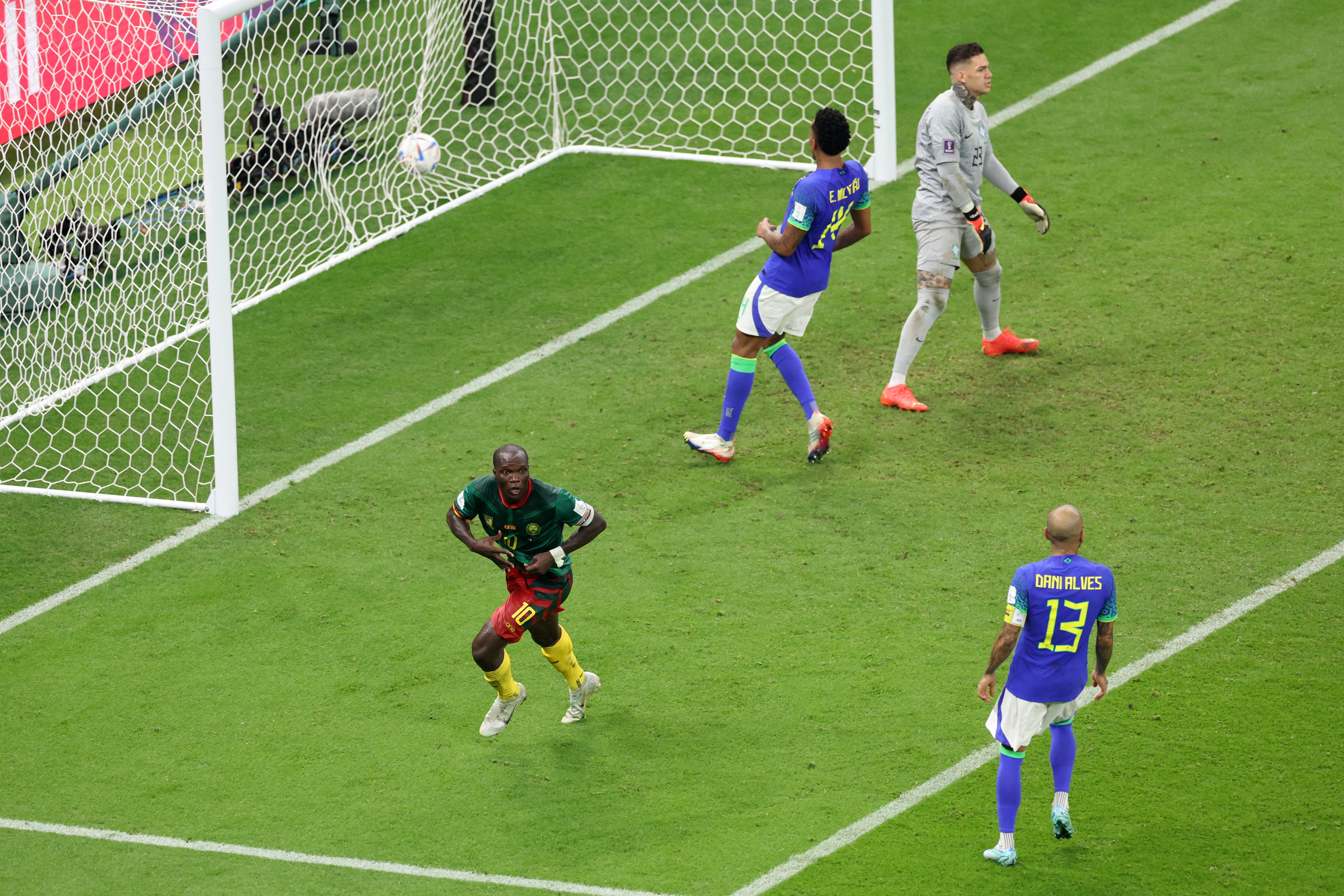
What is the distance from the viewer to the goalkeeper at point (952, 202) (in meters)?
Answer: 9.24

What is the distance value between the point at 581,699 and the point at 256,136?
596 centimetres

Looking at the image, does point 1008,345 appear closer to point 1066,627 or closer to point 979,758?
point 979,758

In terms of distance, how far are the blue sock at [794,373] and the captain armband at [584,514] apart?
2.74 metres

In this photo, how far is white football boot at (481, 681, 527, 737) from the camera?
7152mm

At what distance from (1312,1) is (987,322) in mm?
6417

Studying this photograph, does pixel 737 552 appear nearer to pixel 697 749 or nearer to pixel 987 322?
pixel 697 749

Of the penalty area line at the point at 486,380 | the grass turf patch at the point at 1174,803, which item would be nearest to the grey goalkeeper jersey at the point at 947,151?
the penalty area line at the point at 486,380

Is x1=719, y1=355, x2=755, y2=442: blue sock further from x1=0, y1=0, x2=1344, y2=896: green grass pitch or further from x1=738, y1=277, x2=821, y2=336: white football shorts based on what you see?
x1=0, y1=0, x2=1344, y2=896: green grass pitch

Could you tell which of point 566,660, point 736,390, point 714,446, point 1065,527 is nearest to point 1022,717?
point 1065,527

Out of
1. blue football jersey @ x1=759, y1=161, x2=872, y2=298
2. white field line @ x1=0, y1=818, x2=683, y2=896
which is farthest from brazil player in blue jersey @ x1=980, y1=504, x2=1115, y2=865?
blue football jersey @ x1=759, y1=161, x2=872, y2=298

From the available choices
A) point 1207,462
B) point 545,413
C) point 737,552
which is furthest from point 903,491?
point 545,413

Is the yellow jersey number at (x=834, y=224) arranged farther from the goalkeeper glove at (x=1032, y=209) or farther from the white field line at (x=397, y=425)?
the white field line at (x=397, y=425)

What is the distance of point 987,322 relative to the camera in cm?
1014

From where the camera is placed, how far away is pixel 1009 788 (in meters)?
6.01
